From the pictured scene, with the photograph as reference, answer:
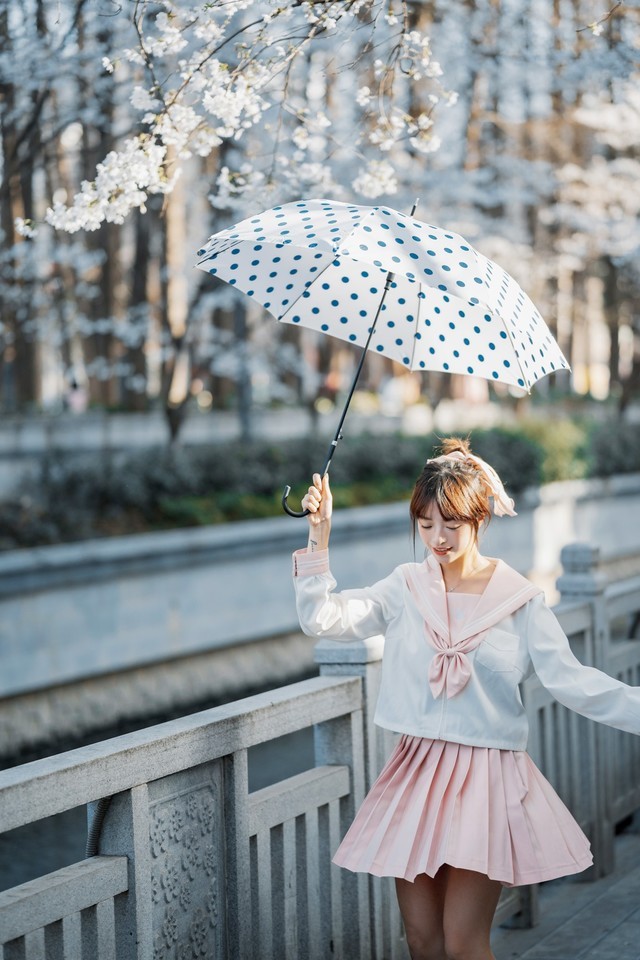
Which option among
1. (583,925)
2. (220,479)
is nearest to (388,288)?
(583,925)

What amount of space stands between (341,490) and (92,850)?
12.4 metres

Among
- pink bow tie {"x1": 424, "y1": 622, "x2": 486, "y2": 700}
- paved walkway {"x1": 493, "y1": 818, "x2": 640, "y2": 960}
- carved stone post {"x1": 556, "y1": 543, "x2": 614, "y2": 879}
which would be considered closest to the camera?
pink bow tie {"x1": 424, "y1": 622, "x2": 486, "y2": 700}

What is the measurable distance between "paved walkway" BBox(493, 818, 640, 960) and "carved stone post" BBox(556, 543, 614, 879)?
0.45ft

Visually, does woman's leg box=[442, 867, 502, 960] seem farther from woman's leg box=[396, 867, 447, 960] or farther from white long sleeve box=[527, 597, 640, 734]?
white long sleeve box=[527, 597, 640, 734]

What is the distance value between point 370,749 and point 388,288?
4.70ft

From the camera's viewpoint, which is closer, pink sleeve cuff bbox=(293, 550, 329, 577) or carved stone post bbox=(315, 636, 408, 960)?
pink sleeve cuff bbox=(293, 550, 329, 577)

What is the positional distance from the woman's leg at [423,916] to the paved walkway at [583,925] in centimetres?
146

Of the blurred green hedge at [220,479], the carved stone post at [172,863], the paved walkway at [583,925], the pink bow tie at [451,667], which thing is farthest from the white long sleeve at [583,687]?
the blurred green hedge at [220,479]

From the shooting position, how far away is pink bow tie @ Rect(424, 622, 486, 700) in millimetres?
3150

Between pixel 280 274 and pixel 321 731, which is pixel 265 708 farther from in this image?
pixel 280 274

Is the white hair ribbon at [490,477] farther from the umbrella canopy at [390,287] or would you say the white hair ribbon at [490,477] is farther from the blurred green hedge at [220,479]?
the blurred green hedge at [220,479]

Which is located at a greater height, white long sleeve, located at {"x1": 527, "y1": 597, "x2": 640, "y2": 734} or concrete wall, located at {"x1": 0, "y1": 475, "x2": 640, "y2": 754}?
white long sleeve, located at {"x1": 527, "y1": 597, "x2": 640, "y2": 734}

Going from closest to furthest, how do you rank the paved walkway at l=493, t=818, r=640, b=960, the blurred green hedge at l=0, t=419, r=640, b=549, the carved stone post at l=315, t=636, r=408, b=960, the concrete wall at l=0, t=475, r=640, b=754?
the carved stone post at l=315, t=636, r=408, b=960
the paved walkway at l=493, t=818, r=640, b=960
the concrete wall at l=0, t=475, r=640, b=754
the blurred green hedge at l=0, t=419, r=640, b=549

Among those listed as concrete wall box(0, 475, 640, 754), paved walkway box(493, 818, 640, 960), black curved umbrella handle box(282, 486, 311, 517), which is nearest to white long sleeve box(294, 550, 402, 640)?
black curved umbrella handle box(282, 486, 311, 517)
